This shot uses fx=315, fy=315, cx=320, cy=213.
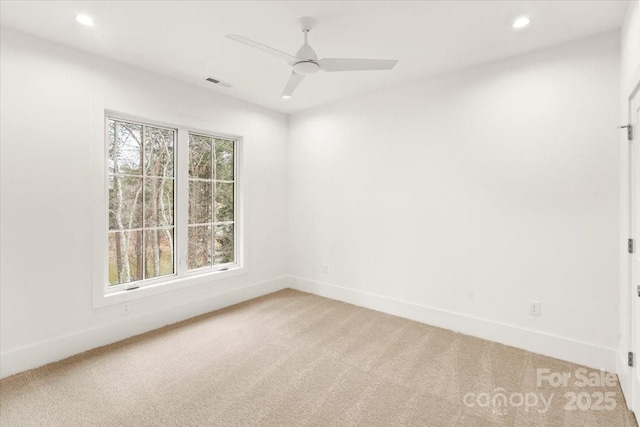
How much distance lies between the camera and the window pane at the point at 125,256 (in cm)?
316

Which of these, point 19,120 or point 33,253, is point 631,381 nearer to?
point 33,253

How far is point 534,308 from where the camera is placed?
2850mm

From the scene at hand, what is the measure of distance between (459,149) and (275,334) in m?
2.69

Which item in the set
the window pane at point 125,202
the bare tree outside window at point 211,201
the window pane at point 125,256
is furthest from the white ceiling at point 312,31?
the window pane at point 125,256

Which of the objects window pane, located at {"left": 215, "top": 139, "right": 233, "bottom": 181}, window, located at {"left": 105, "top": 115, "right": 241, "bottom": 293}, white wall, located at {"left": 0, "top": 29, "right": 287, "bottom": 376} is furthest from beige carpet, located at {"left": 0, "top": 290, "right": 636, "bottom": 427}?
window pane, located at {"left": 215, "top": 139, "right": 233, "bottom": 181}

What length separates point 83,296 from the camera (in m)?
2.86

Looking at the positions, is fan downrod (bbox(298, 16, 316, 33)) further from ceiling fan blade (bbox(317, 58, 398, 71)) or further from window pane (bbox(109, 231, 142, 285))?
window pane (bbox(109, 231, 142, 285))

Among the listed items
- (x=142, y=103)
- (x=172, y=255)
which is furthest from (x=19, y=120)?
(x=172, y=255)

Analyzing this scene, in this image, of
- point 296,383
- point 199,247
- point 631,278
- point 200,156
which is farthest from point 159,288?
point 631,278

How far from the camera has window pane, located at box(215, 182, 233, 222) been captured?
416 centimetres

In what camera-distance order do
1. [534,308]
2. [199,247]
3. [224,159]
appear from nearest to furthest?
1. [534,308]
2. [199,247]
3. [224,159]

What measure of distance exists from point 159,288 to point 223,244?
40.1 inches

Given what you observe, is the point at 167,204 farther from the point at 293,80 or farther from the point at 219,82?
the point at 293,80

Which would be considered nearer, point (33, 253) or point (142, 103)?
point (33, 253)
